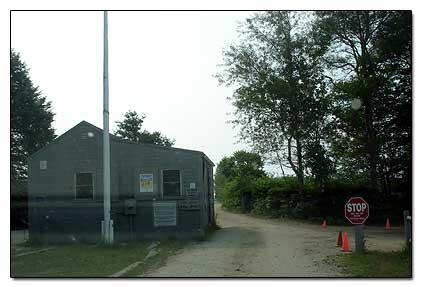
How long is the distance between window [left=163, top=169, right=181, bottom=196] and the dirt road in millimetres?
1826

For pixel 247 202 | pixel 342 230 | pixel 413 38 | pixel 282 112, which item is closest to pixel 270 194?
pixel 247 202

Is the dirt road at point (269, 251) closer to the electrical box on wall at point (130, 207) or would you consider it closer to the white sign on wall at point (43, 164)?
the electrical box on wall at point (130, 207)

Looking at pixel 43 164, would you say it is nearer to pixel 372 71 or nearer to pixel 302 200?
pixel 302 200

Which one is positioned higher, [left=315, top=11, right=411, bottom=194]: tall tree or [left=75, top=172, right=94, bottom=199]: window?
[left=315, top=11, right=411, bottom=194]: tall tree

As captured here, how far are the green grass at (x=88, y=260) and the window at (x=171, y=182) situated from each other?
1.50 m

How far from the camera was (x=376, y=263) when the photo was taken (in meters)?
9.51

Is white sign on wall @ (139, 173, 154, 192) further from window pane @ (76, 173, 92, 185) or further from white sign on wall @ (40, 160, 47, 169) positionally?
white sign on wall @ (40, 160, 47, 169)

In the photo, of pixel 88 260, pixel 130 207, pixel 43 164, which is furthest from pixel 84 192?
pixel 88 260

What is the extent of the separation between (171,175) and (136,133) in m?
1.63

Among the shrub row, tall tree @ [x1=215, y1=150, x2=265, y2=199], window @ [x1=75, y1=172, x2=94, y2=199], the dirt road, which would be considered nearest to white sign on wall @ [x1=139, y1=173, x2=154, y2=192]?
window @ [x1=75, y1=172, x2=94, y2=199]

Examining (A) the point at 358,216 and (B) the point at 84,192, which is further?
(B) the point at 84,192

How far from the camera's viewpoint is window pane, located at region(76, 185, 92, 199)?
14398mm

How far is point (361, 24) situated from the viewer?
1062 cm

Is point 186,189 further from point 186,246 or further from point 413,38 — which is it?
point 413,38
